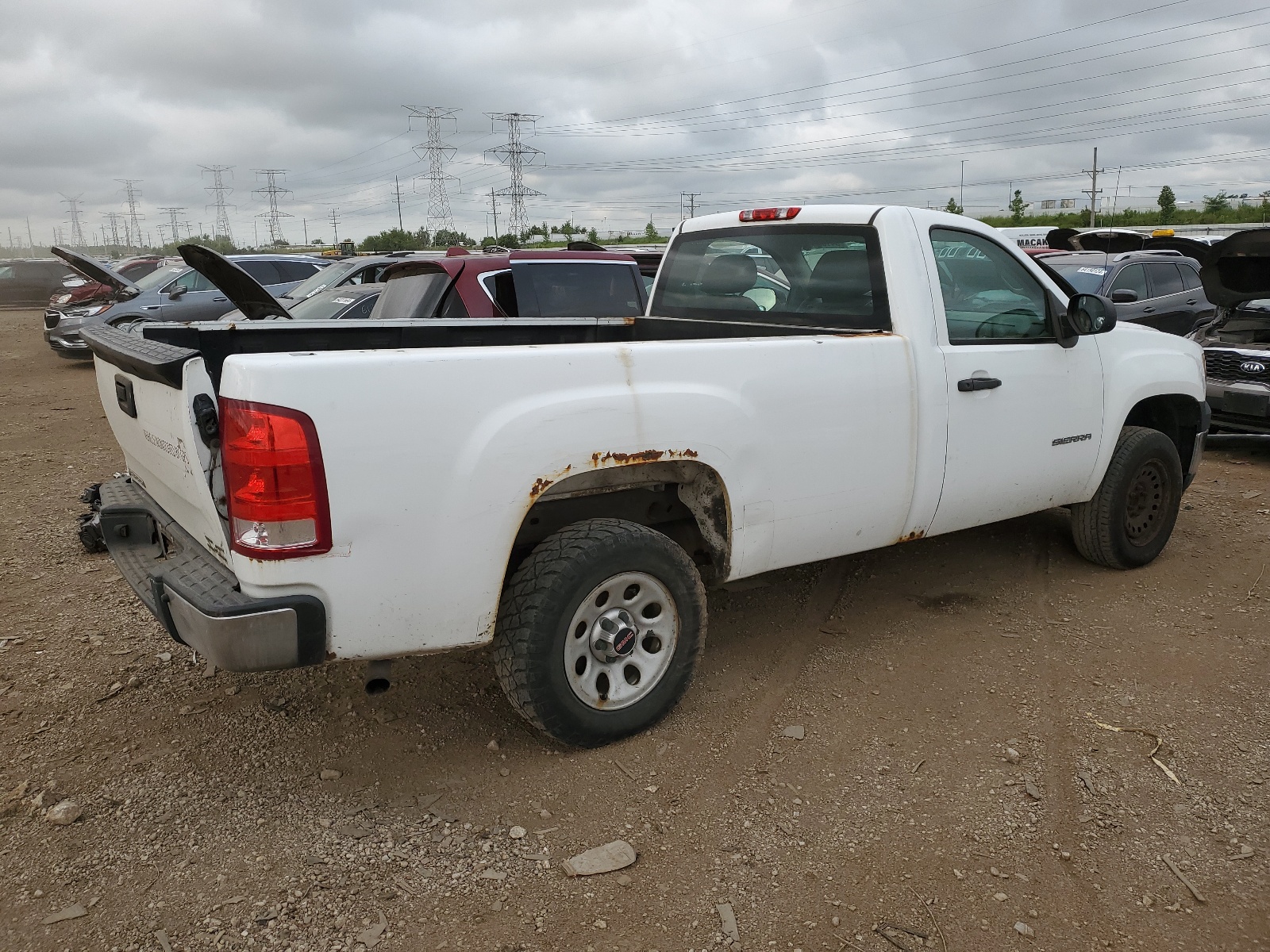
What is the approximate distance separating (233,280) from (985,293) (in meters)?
3.61

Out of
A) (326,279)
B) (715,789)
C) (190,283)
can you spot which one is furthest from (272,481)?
(190,283)

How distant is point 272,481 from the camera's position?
99.5 inches

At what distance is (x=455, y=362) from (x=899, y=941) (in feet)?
6.54

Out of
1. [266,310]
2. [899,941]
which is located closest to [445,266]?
[266,310]

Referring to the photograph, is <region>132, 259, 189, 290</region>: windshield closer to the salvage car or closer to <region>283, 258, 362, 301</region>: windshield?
the salvage car

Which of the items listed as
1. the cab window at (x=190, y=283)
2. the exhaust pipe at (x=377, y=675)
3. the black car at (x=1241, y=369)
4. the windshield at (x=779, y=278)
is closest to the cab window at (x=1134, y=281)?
the black car at (x=1241, y=369)

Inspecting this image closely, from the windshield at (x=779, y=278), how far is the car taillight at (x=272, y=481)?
2.42 m

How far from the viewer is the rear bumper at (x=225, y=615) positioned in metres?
2.59

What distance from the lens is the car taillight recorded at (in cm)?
251

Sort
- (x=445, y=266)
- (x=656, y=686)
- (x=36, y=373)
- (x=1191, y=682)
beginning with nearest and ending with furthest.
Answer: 1. (x=656, y=686)
2. (x=1191, y=682)
3. (x=445, y=266)
4. (x=36, y=373)

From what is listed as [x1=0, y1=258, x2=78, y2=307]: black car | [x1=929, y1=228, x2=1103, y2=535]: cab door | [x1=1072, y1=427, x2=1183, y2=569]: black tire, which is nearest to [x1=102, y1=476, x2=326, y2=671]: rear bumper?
[x1=929, y1=228, x2=1103, y2=535]: cab door

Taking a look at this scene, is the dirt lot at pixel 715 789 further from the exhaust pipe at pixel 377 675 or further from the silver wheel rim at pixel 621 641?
the exhaust pipe at pixel 377 675

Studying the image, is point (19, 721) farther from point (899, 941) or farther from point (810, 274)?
point (810, 274)

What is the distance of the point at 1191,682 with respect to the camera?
12.6 feet
